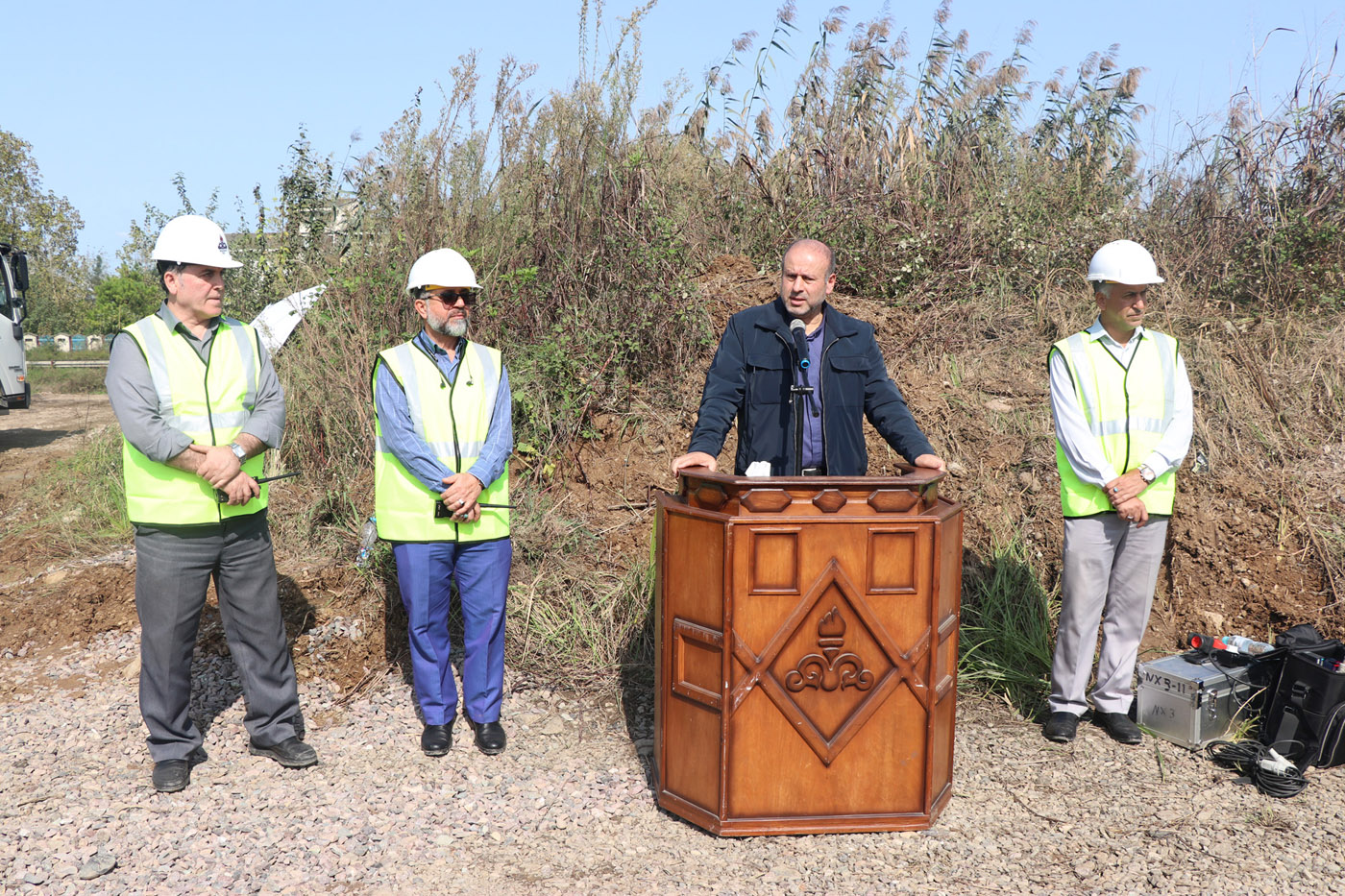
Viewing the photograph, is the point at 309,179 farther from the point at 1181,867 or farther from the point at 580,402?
the point at 1181,867

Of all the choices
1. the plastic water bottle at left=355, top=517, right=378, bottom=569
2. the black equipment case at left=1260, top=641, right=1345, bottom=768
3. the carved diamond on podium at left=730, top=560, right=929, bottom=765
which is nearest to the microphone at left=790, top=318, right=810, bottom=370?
the carved diamond on podium at left=730, top=560, right=929, bottom=765

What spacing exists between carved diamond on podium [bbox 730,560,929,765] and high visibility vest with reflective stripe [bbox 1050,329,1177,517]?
1446 mm

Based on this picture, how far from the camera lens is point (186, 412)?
147 inches

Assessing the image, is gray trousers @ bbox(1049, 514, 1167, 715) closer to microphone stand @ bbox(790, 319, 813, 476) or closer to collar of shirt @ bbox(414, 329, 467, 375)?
microphone stand @ bbox(790, 319, 813, 476)

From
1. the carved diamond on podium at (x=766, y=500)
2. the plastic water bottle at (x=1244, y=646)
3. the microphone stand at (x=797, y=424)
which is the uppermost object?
the microphone stand at (x=797, y=424)

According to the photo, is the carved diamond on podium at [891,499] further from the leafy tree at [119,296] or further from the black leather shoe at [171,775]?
the leafy tree at [119,296]

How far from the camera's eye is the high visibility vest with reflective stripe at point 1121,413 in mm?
4176

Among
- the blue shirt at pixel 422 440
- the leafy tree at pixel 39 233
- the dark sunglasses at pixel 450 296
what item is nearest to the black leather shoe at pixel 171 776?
the blue shirt at pixel 422 440

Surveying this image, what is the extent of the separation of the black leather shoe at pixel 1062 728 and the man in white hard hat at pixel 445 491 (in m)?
2.39

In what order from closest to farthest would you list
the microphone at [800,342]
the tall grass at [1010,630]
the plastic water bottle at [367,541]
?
the microphone at [800,342] → the tall grass at [1010,630] → the plastic water bottle at [367,541]

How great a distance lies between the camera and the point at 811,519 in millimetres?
3086

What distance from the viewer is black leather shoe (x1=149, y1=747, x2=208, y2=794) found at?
12.1ft

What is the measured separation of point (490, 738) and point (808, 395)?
198 cm

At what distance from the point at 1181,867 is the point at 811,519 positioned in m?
1.70
